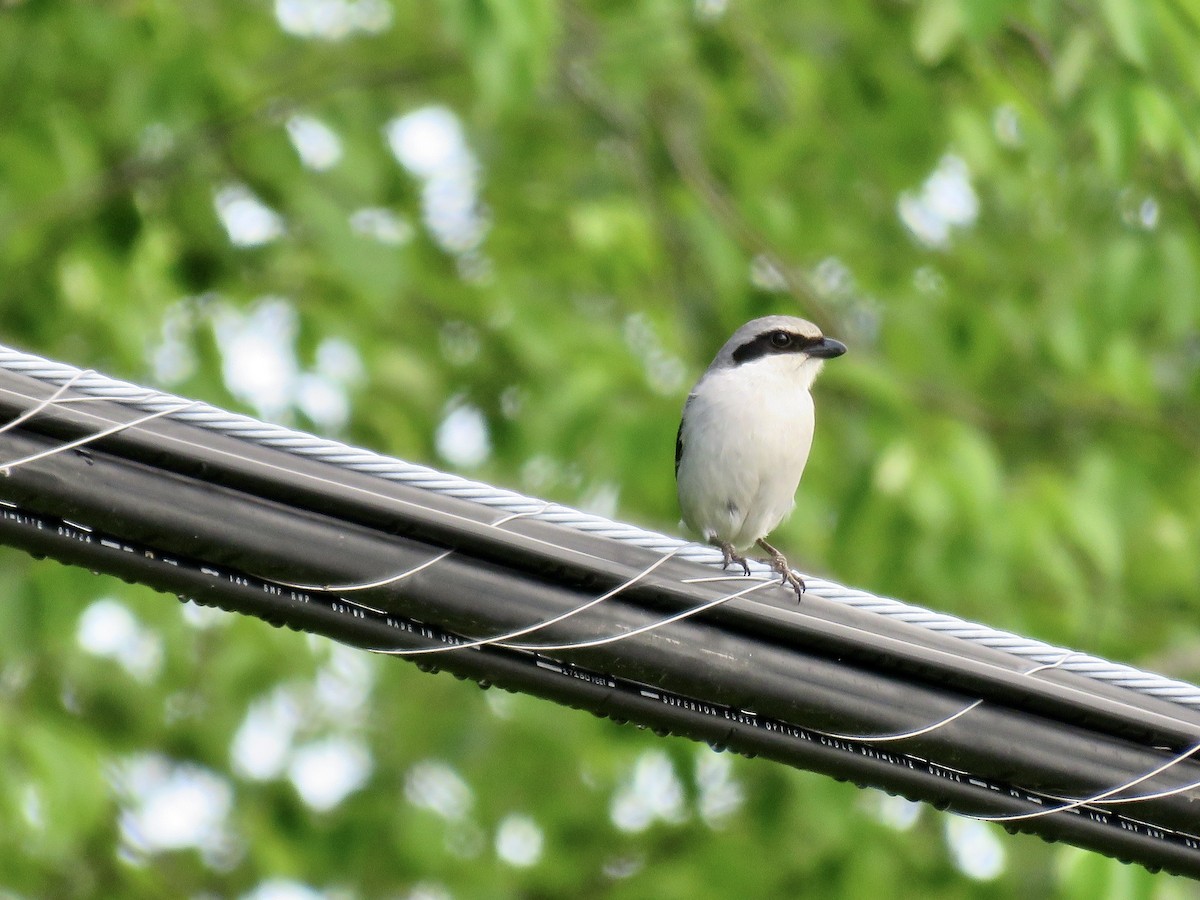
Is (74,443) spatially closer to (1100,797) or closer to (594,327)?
(1100,797)

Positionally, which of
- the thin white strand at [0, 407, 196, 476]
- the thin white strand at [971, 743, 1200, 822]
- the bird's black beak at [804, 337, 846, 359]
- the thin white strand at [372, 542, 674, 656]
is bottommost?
the thin white strand at [971, 743, 1200, 822]

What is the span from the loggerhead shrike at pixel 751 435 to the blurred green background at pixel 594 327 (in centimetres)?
31

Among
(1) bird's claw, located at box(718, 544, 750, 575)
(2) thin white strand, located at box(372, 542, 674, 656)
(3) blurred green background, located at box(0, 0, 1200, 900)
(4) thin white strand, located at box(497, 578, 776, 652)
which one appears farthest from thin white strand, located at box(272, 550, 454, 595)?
(3) blurred green background, located at box(0, 0, 1200, 900)

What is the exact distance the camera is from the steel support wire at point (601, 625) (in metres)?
2.69

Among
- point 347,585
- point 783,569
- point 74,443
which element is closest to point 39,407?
point 74,443

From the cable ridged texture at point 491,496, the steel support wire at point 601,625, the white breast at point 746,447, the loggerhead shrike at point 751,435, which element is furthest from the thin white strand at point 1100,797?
the white breast at point 746,447

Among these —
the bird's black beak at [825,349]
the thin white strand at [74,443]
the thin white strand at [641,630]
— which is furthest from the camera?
the bird's black beak at [825,349]

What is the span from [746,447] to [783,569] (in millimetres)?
565

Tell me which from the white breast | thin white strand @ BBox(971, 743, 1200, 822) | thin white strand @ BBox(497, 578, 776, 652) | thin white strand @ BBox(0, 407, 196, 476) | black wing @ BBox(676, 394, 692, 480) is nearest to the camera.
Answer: thin white strand @ BBox(0, 407, 196, 476)

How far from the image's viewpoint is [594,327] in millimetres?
7262

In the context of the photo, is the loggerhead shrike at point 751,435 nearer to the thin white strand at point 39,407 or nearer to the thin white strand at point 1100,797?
the thin white strand at point 1100,797

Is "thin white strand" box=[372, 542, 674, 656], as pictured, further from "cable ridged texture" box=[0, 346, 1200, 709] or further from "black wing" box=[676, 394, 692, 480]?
"black wing" box=[676, 394, 692, 480]

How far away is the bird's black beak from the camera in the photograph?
6008mm

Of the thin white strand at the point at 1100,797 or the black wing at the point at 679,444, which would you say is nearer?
the thin white strand at the point at 1100,797
